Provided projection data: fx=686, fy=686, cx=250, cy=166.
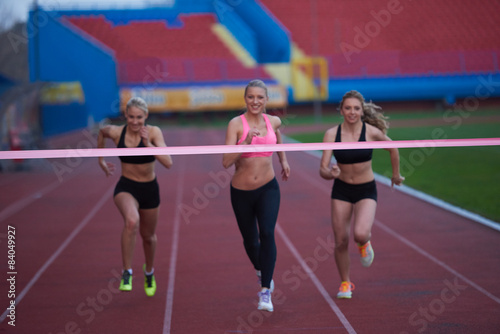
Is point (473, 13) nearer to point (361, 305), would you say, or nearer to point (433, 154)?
point (433, 154)

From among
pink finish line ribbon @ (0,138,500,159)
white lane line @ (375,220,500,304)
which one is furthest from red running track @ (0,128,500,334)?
pink finish line ribbon @ (0,138,500,159)

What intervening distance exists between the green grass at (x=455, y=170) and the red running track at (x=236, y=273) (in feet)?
2.86

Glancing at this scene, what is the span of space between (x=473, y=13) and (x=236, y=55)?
17620mm

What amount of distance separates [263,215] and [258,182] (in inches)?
11.5

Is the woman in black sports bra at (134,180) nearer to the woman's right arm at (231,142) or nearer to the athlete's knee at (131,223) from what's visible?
the athlete's knee at (131,223)

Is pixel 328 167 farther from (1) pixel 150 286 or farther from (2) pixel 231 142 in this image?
(1) pixel 150 286

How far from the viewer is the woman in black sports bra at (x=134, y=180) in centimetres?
624

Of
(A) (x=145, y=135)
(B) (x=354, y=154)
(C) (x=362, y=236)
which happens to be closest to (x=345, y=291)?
(C) (x=362, y=236)

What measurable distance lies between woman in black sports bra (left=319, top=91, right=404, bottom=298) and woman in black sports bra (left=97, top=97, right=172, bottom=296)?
5.17 ft

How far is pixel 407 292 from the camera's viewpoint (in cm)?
657

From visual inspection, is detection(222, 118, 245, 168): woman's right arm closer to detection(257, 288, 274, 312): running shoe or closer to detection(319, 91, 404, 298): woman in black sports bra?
detection(319, 91, 404, 298): woman in black sports bra

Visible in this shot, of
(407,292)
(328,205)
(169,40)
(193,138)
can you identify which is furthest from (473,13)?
(407,292)

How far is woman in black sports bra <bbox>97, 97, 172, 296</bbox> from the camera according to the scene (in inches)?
246

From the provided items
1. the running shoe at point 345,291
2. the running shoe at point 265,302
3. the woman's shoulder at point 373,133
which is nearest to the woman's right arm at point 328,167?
the woman's shoulder at point 373,133
